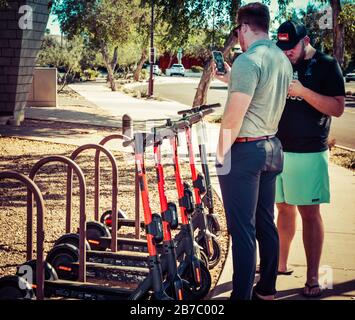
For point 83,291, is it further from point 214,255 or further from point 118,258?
point 214,255

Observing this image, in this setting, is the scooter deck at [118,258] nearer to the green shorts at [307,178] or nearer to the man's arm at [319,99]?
the green shorts at [307,178]

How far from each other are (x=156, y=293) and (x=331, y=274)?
1802 mm

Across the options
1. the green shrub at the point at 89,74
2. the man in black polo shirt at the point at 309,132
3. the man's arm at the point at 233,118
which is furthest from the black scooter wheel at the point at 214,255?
the green shrub at the point at 89,74

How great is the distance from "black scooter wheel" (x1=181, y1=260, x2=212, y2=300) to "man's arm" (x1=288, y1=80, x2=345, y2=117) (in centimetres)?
138

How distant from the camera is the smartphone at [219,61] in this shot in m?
4.36

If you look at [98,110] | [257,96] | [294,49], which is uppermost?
[294,49]

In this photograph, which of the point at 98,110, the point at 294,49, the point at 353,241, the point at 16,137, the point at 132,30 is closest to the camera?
the point at 294,49

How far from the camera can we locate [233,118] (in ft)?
11.6

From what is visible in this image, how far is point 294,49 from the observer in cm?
427

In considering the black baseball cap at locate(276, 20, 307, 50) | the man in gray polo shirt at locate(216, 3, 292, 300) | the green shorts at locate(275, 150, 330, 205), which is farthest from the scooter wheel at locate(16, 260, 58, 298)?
the black baseball cap at locate(276, 20, 307, 50)

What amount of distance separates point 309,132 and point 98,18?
30.0 metres

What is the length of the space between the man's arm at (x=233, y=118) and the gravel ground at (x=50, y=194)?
162 cm
